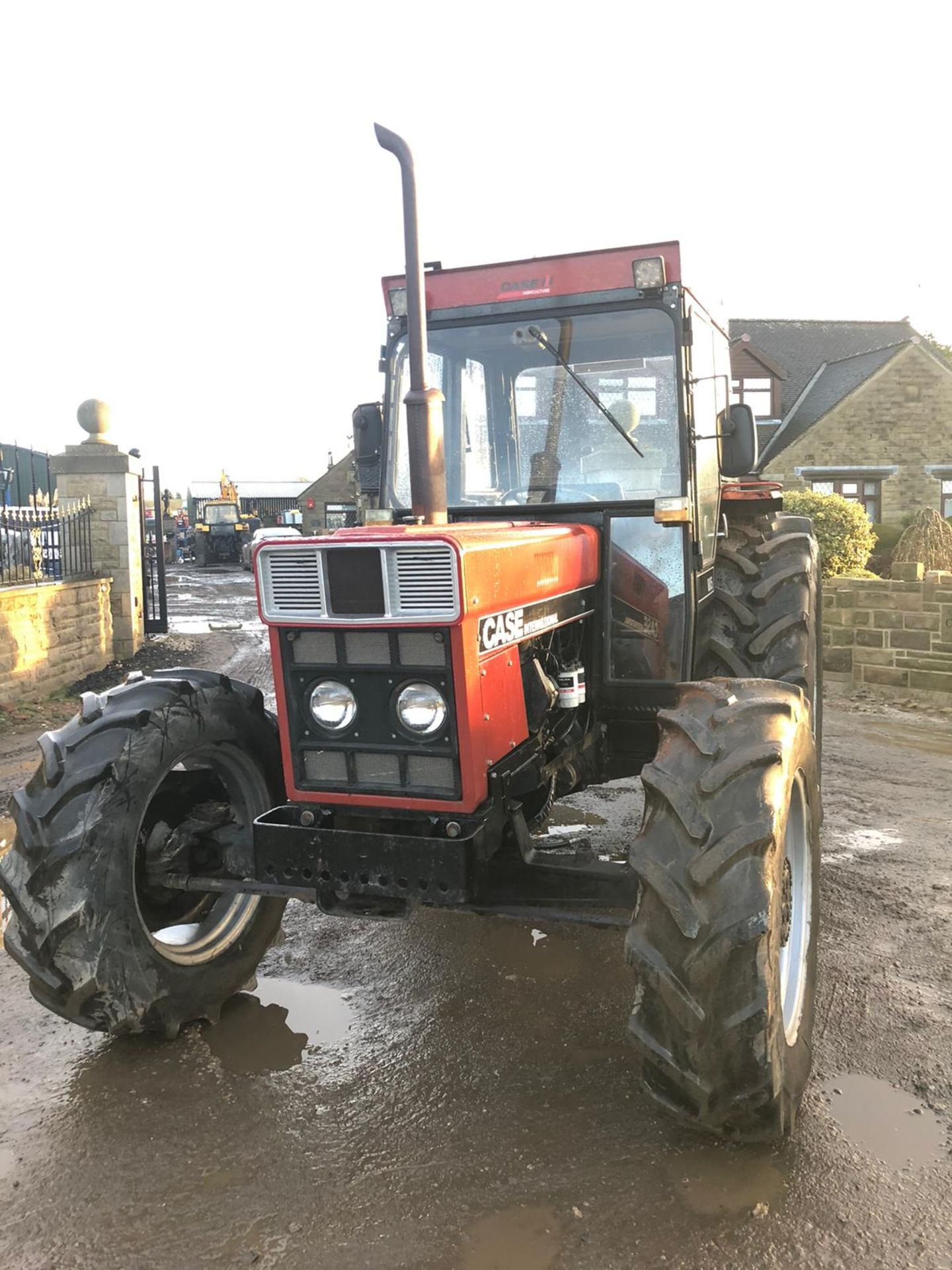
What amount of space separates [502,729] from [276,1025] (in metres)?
1.38

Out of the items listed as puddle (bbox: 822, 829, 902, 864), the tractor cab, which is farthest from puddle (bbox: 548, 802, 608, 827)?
the tractor cab

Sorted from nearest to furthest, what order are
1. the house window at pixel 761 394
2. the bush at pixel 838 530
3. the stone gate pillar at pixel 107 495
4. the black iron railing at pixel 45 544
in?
the black iron railing at pixel 45 544, the stone gate pillar at pixel 107 495, the bush at pixel 838 530, the house window at pixel 761 394

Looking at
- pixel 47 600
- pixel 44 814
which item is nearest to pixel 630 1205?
pixel 44 814

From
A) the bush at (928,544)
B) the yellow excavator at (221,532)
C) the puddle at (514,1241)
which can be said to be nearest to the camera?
the puddle at (514,1241)

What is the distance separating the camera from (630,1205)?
2.52 m

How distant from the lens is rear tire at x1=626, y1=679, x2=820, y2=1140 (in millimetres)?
2471

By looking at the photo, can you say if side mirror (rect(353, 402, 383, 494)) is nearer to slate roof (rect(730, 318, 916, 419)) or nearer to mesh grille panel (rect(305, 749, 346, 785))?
mesh grille panel (rect(305, 749, 346, 785))

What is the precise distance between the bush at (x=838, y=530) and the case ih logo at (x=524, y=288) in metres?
9.96

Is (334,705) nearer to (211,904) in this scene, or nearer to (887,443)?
(211,904)

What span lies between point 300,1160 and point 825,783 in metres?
4.78

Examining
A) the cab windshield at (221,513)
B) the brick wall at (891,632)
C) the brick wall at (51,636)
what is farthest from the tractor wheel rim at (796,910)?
the cab windshield at (221,513)

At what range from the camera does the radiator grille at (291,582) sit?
2963 mm

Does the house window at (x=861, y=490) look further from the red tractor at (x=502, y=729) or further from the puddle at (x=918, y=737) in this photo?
the red tractor at (x=502, y=729)

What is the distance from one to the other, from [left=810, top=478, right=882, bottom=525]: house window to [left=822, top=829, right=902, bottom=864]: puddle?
22517mm
